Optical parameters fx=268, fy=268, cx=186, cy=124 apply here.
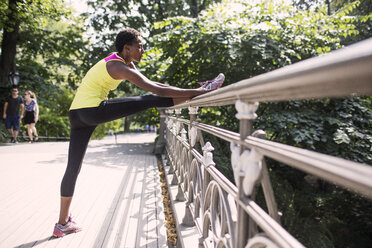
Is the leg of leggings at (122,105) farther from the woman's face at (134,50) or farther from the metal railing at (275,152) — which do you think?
the metal railing at (275,152)

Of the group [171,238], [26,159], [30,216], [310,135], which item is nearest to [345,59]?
[171,238]

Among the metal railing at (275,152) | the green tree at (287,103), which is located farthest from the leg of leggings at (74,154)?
the green tree at (287,103)

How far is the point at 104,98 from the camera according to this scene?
7.72 feet

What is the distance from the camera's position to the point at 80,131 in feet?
7.79

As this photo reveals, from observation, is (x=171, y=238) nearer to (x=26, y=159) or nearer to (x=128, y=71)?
(x=128, y=71)

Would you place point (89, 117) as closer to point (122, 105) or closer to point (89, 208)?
point (122, 105)

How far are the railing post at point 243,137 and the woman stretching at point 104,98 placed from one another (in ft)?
4.43

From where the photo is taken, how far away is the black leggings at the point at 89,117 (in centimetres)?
227

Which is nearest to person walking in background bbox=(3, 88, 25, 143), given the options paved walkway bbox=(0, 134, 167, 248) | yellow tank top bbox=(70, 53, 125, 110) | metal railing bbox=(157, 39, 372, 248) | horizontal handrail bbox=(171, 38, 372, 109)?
paved walkway bbox=(0, 134, 167, 248)

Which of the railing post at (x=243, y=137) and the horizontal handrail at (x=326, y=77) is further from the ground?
the horizontal handrail at (x=326, y=77)

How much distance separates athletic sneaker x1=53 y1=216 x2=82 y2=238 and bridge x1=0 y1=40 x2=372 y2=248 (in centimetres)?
6

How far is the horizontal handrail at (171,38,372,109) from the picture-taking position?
0.43 m

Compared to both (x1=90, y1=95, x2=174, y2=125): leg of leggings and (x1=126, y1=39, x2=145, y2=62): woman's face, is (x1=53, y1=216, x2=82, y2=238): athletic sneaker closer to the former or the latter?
(x1=90, y1=95, x2=174, y2=125): leg of leggings

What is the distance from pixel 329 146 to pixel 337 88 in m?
6.37
